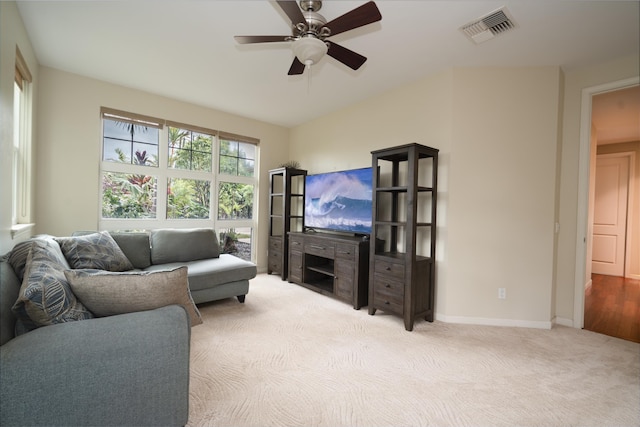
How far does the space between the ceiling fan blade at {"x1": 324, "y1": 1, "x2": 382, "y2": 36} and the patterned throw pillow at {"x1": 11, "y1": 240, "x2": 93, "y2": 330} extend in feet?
6.48

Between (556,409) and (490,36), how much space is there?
270cm

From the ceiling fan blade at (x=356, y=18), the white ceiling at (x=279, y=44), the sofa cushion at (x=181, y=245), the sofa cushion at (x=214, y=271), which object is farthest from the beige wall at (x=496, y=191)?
the sofa cushion at (x=181, y=245)

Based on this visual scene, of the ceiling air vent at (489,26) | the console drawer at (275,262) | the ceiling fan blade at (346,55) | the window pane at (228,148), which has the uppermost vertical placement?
the ceiling air vent at (489,26)

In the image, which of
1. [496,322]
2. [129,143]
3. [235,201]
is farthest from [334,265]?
[129,143]

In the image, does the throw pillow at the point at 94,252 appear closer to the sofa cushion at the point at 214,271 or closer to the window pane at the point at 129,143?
the sofa cushion at the point at 214,271

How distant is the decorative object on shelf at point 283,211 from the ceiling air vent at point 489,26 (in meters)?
2.82

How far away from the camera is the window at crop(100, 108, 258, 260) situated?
3.59 m

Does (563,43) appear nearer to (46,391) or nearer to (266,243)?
(46,391)

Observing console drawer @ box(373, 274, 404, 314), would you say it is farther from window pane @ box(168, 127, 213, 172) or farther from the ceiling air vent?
window pane @ box(168, 127, 213, 172)

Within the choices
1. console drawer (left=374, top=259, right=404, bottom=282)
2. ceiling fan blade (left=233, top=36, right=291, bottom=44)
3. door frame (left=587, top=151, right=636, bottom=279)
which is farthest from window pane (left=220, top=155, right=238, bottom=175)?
door frame (left=587, top=151, right=636, bottom=279)

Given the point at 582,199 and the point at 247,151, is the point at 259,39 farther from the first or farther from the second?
the point at 582,199

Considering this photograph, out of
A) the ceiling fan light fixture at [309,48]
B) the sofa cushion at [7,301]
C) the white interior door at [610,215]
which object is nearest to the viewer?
the sofa cushion at [7,301]

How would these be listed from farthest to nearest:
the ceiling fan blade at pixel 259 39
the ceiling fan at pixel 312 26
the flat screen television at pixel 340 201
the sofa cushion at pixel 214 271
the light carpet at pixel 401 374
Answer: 1. the flat screen television at pixel 340 201
2. the sofa cushion at pixel 214 271
3. the ceiling fan blade at pixel 259 39
4. the ceiling fan at pixel 312 26
5. the light carpet at pixel 401 374

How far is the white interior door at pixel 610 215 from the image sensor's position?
5.05 meters
